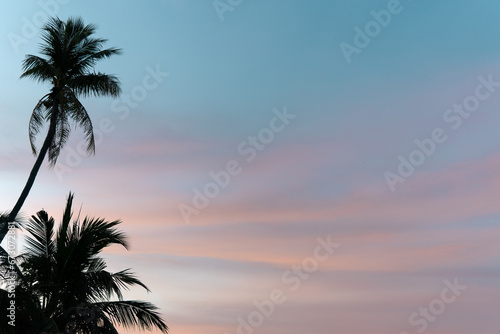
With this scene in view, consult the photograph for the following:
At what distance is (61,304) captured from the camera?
19375 millimetres

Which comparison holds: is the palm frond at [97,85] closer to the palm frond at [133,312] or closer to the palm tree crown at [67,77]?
the palm tree crown at [67,77]

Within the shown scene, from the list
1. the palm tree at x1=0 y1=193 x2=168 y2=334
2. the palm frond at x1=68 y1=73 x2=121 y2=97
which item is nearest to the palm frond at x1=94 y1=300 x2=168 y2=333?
the palm tree at x1=0 y1=193 x2=168 y2=334

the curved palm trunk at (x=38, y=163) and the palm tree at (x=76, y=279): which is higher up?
the curved palm trunk at (x=38, y=163)

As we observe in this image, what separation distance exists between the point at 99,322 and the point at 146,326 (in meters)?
1.66

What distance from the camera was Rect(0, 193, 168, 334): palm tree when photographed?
18297mm

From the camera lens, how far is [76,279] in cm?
1956

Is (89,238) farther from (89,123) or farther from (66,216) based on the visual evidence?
(89,123)

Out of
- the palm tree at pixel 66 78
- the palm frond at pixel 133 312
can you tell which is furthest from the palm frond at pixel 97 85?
the palm frond at pixel 133 312

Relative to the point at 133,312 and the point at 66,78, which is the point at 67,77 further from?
the point at 133,312

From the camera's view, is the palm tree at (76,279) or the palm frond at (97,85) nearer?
the palm tree at (76,279)

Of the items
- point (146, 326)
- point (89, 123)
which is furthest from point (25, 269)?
point (89, 123)

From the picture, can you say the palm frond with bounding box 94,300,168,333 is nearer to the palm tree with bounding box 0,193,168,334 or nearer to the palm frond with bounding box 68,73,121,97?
the palm tree with bounding box 0,193,168,334

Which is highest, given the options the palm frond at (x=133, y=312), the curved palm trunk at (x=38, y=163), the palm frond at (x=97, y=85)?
the palm frond at (x=97, y=85)

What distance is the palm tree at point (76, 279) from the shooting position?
18.3 m
